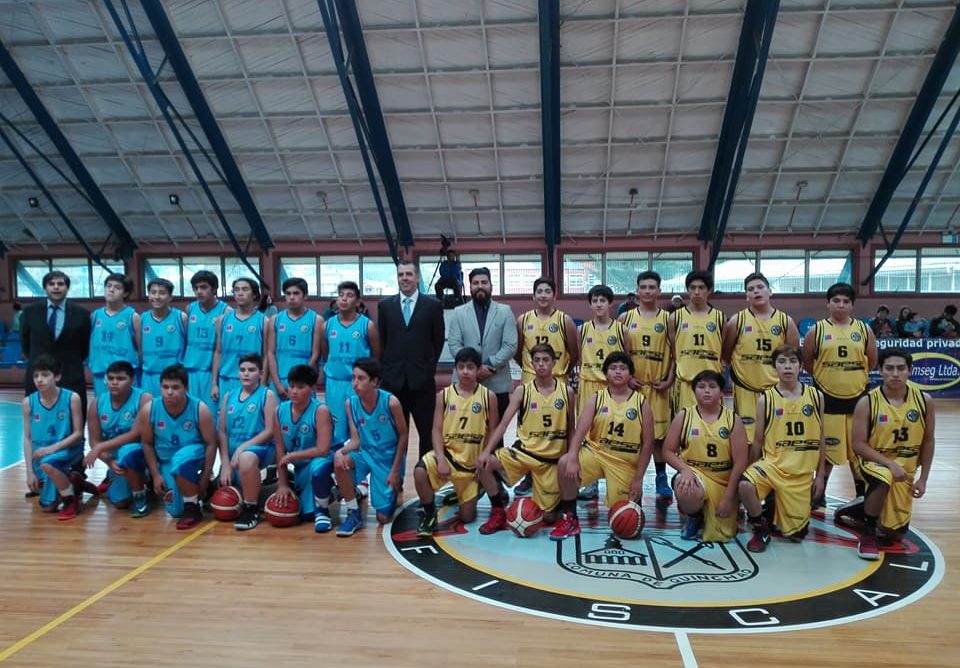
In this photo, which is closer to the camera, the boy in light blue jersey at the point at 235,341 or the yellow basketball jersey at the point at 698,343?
the yellow basketball jersey at the point at 698,343

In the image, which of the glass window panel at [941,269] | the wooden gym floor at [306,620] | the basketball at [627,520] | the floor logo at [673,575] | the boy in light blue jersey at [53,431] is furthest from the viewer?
the glass window panel at [941,269]

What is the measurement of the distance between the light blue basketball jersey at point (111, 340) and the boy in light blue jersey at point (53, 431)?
0.41 m

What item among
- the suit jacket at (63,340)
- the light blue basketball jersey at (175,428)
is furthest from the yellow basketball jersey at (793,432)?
the suit jacket at (63,340)

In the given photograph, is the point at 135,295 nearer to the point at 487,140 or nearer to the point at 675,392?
the point at 487,140

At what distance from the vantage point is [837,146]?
12.2 m

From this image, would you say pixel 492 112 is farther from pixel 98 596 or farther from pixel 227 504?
pixel 98 596

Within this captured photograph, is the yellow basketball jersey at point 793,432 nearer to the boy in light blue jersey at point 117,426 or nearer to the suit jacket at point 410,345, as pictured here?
the suit jacket at point 410,345

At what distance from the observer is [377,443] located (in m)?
4.55

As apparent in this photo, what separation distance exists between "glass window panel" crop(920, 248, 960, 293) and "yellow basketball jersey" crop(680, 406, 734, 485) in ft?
46.2

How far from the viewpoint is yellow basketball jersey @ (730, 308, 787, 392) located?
4.71 metres

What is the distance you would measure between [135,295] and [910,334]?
18641 mm

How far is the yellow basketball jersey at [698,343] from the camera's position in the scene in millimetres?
4824

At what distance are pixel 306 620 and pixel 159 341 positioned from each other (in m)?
3.43

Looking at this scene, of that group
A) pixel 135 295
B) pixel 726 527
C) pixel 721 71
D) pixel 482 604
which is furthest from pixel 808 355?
pixel 135 295
